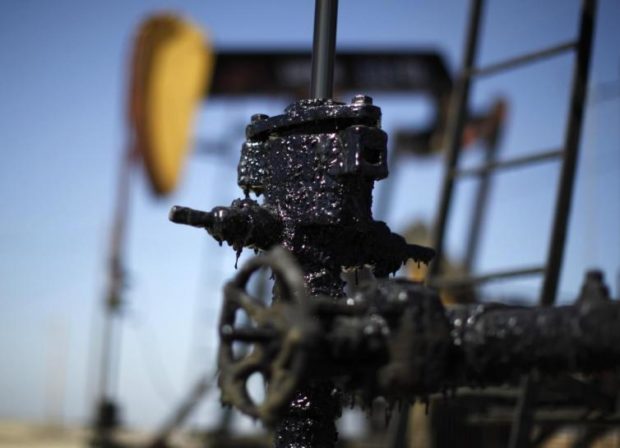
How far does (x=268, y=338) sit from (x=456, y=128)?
3087 mm

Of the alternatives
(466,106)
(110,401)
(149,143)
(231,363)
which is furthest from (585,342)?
(110,401)

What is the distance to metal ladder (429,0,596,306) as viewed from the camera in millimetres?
3637

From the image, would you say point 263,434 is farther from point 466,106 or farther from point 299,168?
point 299,168

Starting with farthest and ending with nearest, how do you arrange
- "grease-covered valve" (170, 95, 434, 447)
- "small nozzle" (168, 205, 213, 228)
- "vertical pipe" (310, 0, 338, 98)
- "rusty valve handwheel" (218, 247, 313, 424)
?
"vertical pipe" (310, 0, 338, 98) → "grease-covered valve" (170, 95, 434, 447) → "small nozzle" (168, 205, 213, 228) → "rusty valve handwheel" (218, 247, 313, 424)

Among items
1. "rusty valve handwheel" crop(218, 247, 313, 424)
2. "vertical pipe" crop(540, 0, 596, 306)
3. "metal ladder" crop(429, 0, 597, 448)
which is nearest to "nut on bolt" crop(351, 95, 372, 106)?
"rusty valve handwheel" crop(218, 247, 313, 424)

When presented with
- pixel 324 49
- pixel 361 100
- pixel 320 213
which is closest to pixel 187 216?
pixel 320 213

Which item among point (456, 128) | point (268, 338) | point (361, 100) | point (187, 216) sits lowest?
point (268, 338)

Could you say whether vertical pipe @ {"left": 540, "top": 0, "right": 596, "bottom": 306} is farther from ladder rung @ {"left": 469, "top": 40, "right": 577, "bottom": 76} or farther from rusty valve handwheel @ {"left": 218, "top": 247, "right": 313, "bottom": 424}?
rusty valve handwheel @ {"left": 218, "top": 247, "right": 313, "bottom": 424}

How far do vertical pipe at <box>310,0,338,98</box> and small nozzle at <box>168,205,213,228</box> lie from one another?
0.50 meters

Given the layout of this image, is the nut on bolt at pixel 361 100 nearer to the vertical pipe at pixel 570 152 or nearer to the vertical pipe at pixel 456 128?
the vertical pipe at pixel 570 152

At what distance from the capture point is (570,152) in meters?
3.67

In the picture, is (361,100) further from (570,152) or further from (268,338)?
(570,152)

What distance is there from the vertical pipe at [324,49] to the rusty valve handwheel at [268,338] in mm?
816

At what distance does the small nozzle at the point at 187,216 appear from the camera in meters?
1.80
